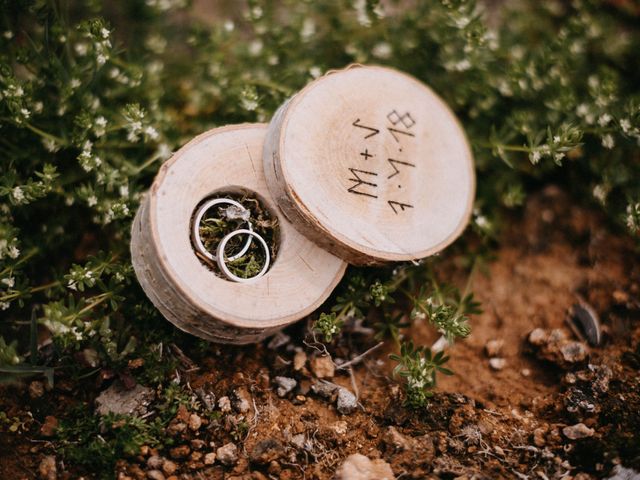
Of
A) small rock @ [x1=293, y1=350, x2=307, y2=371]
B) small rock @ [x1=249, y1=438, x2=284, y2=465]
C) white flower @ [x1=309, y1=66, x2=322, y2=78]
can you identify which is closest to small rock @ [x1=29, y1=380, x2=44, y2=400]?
small rock @ [x1=249, y1=438, x2=284, y2=465]

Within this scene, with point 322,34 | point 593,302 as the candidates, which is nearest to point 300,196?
point 322,34

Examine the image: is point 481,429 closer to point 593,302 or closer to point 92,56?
point 593,302

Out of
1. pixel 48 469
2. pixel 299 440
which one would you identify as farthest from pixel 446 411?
pixel 48 469

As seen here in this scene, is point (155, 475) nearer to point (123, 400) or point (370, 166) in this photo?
point (123, 400)

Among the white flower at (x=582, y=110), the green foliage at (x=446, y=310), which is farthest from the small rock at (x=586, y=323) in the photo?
the white flower at (x=582, y=110)

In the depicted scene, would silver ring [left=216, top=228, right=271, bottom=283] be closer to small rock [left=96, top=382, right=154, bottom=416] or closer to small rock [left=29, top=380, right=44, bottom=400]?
small rock [left=96, top=382, right=154, bottom=416]

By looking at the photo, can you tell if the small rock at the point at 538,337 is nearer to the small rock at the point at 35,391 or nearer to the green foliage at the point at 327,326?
the green foliage at the point at 327,326
